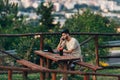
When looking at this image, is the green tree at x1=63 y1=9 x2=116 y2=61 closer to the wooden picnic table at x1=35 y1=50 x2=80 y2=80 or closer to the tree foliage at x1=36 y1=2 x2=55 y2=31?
the tree foliage at x1=36 y1=2 x2=55 y2=31

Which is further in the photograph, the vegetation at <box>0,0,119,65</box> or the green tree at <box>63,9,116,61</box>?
the green tree at <box>63,9,116,61</box>

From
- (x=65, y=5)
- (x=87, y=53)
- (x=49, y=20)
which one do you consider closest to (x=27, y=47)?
(x=87, y=53)

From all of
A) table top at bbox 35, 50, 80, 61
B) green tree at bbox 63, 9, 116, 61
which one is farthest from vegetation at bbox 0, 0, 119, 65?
table top at bbox 35, 50, 80, 61

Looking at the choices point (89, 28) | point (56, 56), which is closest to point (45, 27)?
point (89, 28)

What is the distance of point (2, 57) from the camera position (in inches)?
396

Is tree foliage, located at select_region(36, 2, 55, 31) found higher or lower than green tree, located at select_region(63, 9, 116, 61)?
higher

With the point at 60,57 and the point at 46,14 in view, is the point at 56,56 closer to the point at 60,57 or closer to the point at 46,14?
the point at 60,57

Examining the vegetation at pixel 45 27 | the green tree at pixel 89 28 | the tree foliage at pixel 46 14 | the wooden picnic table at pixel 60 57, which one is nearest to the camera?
the wooden picnic table at pixel 60 57

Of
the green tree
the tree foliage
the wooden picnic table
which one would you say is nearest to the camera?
the wooden picnic table

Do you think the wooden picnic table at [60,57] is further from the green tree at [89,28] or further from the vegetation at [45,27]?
the green tree at [89,28]

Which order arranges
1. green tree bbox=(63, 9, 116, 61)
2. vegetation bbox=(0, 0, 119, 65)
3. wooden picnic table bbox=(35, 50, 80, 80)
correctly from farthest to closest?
1. green tree bbox=(63, 9, 116, 61)
2. vegetation bbox=(0, 0, 119, 65)
3. wooden picnic table bbox=(35, 50, 80, 80)

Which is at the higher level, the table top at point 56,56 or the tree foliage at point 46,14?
the tree foliage at point 46,14

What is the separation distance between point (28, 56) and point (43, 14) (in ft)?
77.4

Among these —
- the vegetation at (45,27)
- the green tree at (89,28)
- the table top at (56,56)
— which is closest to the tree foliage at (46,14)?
the vegetation at (45,27)
